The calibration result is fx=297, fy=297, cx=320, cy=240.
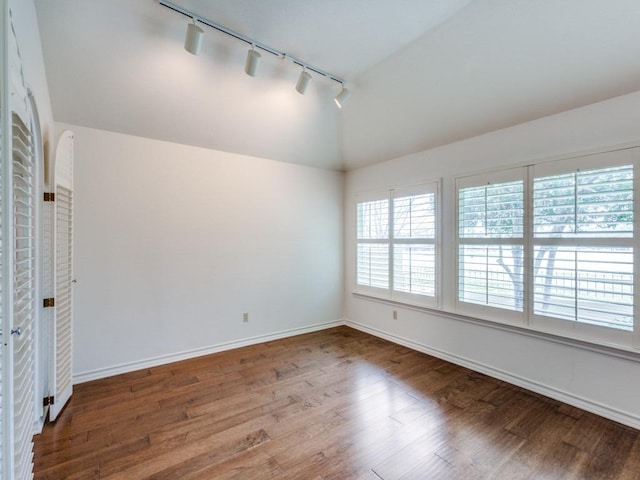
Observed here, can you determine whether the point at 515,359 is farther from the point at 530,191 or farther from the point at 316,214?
the point at 316,214

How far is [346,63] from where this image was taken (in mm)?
2686

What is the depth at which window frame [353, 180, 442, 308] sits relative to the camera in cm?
347

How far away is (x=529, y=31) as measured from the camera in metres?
2.08

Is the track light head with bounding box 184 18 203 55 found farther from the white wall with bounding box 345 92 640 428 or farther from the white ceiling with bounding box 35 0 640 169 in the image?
the white wall with bounding box 345 92 640 428

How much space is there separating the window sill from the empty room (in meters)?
0.02

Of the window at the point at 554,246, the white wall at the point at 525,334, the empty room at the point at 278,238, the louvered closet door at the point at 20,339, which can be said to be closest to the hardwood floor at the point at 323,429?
the empty room at the point at 278,238

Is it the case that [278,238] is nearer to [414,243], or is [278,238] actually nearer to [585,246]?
[414,243]

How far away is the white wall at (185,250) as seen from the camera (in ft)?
9.59

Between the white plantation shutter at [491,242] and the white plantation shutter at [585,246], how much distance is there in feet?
0.50

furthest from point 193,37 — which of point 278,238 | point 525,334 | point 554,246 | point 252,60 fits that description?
point 525,334

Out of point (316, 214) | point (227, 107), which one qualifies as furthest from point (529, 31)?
point (316, 214)

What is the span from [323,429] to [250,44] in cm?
304

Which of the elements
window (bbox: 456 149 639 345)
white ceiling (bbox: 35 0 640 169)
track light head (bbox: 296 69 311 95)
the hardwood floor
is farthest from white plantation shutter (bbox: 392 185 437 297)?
track light head (bbox: 296 69 311 95)

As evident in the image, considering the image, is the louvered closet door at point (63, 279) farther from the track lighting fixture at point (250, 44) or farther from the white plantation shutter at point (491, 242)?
the white plantation shutter at point (491, 242)
